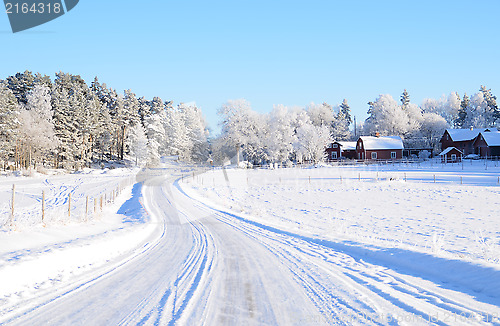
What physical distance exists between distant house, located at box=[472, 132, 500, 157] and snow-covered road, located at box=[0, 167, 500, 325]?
66704mm

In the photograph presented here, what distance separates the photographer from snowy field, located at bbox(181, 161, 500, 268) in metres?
11.2

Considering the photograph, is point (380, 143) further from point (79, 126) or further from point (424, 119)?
point (79, 126)

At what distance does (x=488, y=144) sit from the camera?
198ft

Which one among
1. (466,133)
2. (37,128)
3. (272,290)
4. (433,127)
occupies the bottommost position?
(272,290)

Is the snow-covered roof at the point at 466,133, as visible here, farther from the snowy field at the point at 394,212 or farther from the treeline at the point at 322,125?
the snowy field at the point at 394,212

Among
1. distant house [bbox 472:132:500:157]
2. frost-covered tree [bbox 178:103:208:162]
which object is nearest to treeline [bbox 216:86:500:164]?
frost-covered tree [bbox 178:103:208:162]

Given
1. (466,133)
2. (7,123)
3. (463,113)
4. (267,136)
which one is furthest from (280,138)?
(463,113)

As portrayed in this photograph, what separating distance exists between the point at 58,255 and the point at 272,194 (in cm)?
2481

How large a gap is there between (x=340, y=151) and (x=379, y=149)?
9663 mm

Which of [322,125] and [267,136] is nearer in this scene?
[267,136]

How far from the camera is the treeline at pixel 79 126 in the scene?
159 feet

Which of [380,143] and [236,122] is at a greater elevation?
[236,122]

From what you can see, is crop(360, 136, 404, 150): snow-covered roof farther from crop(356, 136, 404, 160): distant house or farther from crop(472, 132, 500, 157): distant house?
crop(472, 132, 500, 157): distant house

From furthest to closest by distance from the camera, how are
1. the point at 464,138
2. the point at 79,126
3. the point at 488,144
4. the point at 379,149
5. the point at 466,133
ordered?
the point at 379,149 → the point at 466,133 → the point at 464,138 → the point at 488,144 → the point at 79,126
